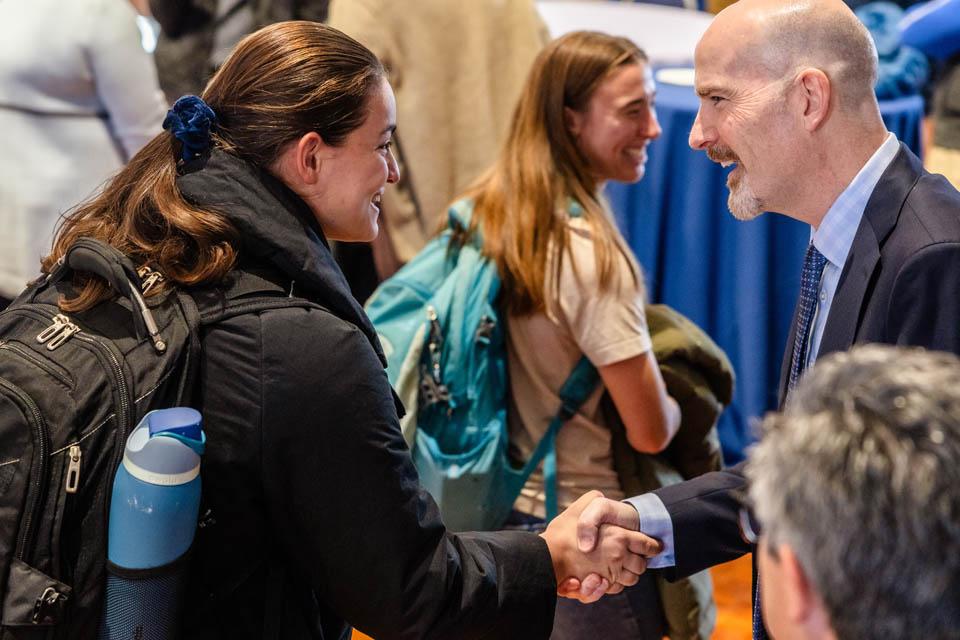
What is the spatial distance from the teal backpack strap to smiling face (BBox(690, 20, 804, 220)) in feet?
1.85

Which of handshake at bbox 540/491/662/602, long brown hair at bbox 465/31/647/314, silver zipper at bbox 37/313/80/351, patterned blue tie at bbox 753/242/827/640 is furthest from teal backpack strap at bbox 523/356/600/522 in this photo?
silver zipper at bbox 37/313/80/351

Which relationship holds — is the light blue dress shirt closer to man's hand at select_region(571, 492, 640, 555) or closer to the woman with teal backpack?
man's hand at select_region(571, 492, 640, 555)

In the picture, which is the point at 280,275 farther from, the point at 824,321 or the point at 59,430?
the point at 824,321

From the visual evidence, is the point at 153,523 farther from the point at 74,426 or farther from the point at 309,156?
the point at 309,156

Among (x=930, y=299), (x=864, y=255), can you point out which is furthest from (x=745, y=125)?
(x=930, y=299)

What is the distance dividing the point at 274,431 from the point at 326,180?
0.39 metres

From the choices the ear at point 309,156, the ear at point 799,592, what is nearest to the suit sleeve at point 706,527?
the ear at point 309,156

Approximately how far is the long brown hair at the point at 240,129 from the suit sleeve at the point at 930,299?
0.76 m

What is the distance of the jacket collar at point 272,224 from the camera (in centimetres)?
157

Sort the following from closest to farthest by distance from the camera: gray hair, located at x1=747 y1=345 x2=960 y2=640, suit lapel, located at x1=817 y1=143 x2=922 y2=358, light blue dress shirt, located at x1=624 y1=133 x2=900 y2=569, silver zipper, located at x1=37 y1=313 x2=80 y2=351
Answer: gray hair, located at x1=747 y1=345 x2=960 y2=640, silver zipper, located at x1=37 y1=313 x2=80 y2=351, suit lapel, located at x1=817 y1=143 x2=922 y2=358, light blue dress shirt, located at x1=624 y1=133 x2=900 y2=569

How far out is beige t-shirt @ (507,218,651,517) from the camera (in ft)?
7.64

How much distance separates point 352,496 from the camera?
1.51 metres

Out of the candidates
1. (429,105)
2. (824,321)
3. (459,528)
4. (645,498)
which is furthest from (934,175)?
(429,105)

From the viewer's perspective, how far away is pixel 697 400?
99.2 inches
